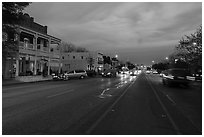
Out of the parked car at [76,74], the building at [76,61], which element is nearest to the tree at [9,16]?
the parked car at [76,74]

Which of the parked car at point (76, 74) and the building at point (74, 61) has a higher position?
the building at point (74, 61)

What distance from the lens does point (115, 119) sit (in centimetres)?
917

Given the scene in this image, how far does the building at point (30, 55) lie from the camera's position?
39.4m

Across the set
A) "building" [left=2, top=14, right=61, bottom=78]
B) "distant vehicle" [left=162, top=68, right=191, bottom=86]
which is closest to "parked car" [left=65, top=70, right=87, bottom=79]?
"building" [left=2, top=14, right=61, bottom=78]

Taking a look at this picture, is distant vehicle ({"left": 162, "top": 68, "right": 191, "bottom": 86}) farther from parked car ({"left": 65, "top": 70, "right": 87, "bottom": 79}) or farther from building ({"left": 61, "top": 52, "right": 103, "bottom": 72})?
building ({"left": 61, "top": 52, "right": 103, "bottom": 72})

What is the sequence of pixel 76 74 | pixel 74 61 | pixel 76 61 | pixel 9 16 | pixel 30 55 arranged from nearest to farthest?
pixel 9 16
pixel 30 55
pixel 76 74
pixel 76 61
pixel 74 61

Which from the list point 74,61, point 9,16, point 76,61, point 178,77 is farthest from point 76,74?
point 74,61

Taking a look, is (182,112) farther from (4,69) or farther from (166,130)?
(4,69)

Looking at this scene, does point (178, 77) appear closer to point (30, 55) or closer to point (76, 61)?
point (30, 55)

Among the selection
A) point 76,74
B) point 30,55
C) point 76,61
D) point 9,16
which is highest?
point 9,16

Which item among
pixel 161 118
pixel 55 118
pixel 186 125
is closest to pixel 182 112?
pixel 161 118

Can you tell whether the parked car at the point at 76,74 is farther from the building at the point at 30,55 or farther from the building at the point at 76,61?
the building at the point at 76,61

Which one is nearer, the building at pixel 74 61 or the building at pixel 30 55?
the building at pixel 30 55

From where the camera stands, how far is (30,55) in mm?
43344
